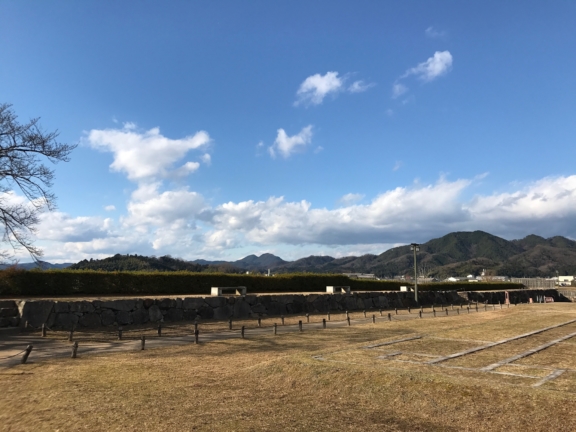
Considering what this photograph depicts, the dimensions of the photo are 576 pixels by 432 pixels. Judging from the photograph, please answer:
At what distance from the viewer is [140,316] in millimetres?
20484

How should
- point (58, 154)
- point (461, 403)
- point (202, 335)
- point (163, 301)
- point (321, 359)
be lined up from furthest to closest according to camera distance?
point (163, 301) < point (58, 154) < point (202, 335) < point (321, 359) < point (461, 403)

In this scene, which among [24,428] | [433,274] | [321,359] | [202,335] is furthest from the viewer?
[433,274]

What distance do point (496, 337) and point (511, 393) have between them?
25.0ft

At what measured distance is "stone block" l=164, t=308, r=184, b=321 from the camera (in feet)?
70.5

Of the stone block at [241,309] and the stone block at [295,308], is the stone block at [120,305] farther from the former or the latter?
the stone block at [295,308]

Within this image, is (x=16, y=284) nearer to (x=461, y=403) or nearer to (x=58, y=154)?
(x=58, y=154)

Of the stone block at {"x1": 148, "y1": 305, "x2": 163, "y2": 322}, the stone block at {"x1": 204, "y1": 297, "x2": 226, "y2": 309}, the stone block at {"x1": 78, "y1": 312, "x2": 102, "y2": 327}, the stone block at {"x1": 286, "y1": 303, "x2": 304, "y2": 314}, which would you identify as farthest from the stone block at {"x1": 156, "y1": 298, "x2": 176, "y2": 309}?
the stone block at {"x1": 286, "y1": 303, "x2": 304, "y2": 314}

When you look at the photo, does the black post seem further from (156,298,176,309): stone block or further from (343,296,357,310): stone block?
(343,296,357,310): stone block

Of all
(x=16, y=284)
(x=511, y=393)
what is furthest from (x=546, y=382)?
(x=16, y=284)

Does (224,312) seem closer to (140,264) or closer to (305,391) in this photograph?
(305,391)

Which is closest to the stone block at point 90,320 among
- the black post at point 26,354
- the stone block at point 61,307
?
the stone block at point 61,307

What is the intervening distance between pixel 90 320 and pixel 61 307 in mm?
1419

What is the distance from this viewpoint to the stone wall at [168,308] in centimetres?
1791

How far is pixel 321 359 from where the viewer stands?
9898mm
